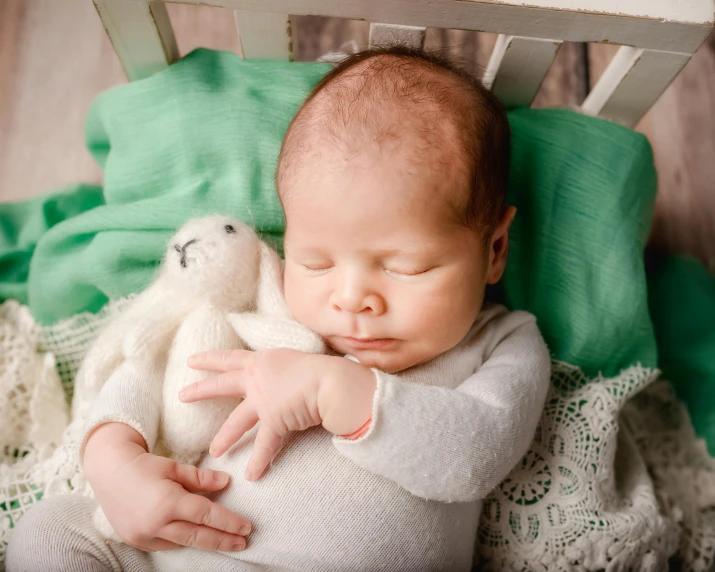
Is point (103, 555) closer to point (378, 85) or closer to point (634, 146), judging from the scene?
point (378, 85)

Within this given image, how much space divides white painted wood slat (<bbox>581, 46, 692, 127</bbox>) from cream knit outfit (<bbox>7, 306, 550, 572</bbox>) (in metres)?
0.51

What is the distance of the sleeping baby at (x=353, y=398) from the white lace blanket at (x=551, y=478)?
16 cm

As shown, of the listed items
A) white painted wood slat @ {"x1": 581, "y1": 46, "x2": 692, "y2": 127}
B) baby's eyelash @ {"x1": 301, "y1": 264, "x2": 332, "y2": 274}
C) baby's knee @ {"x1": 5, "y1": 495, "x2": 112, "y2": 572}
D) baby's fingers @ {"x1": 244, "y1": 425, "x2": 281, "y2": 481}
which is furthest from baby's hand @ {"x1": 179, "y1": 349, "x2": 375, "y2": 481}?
white painted wood slat @ {"x1": 581, "y1": 46, "x2": 692, "y2": 127}

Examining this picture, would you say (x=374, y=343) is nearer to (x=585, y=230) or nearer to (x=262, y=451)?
(x=262, y=451)

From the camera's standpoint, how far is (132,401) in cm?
84

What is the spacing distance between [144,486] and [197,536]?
95 millimetres

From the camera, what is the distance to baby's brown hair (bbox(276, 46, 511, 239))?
2.54ft

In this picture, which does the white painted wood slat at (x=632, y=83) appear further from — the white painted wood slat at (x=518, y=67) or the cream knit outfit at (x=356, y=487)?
the cream knit outfit at (x=356, y=487)

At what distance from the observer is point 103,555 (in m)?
0.83

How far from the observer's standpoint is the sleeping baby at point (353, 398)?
0.77 metres

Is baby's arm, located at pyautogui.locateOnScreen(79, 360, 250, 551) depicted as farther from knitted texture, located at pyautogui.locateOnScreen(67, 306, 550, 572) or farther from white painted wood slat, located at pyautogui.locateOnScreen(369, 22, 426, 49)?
white painted wood slat, located at pyautogui.locateOnScreen(369, 22, 426, 49)

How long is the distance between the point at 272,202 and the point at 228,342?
256mm

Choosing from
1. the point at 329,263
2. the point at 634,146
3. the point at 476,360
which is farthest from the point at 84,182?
the point at 634,146

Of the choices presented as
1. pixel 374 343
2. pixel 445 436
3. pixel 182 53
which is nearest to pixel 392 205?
pixel 374 343
